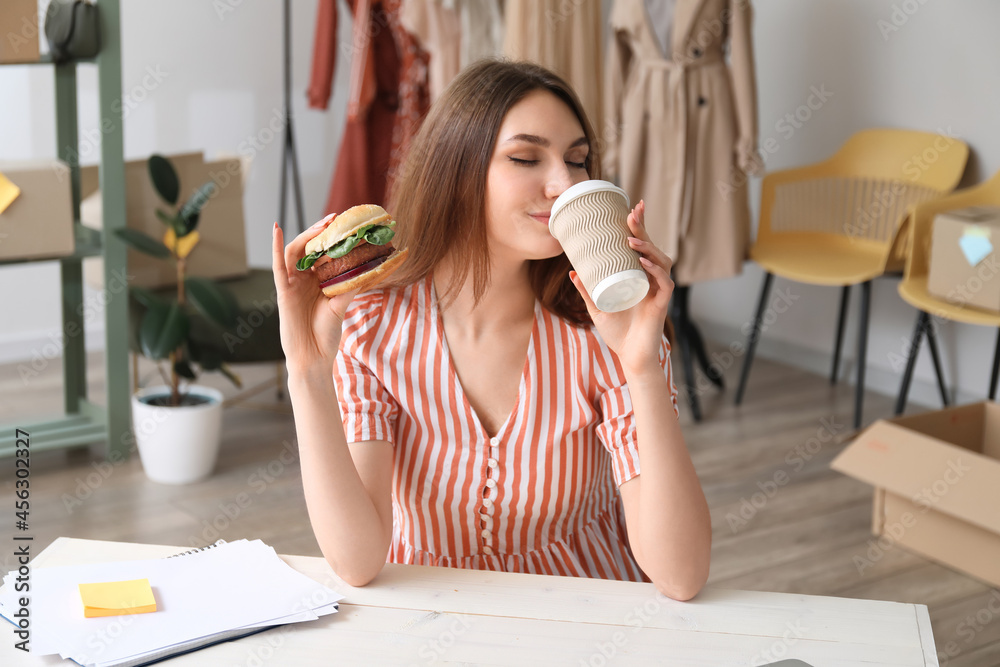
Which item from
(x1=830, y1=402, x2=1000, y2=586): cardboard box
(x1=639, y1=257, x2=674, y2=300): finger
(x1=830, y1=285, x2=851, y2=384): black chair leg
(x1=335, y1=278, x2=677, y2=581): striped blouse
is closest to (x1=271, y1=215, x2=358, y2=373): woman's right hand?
(x1=335, y1=278, x2=677, y2=581): striped blouse

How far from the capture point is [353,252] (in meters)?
1.19

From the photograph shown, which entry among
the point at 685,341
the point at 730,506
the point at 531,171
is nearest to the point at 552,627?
the point at 531,171

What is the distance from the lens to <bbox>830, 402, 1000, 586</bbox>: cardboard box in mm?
2439

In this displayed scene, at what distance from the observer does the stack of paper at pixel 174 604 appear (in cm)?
101

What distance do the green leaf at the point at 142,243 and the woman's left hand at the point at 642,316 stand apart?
6.59 feet

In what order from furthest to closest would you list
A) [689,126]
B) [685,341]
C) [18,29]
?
[685,341]
[689,126]
[18,29]

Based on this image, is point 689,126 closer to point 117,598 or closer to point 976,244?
point 976,244

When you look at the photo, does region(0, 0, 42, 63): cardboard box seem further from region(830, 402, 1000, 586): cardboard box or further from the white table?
region(830, 402, 1000, 586): cardboard box

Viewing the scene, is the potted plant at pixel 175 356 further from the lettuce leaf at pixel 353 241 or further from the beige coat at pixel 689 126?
the lettuce leaf at pixel 353 241

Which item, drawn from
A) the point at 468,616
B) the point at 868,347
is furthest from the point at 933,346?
the point at 468,616

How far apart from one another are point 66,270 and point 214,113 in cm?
162

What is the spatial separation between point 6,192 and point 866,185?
292 cm

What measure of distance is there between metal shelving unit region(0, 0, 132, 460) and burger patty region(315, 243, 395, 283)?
6.39 ft

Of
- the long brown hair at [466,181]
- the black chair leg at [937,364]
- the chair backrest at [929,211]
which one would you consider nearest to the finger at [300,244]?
the long brown hair at [466,181]
